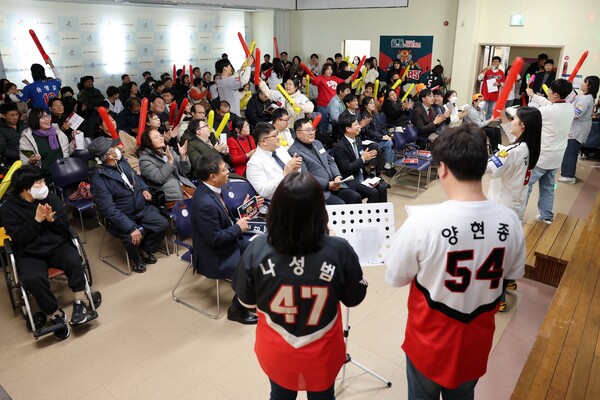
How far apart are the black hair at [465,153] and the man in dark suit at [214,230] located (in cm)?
178

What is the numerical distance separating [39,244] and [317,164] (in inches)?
93.5

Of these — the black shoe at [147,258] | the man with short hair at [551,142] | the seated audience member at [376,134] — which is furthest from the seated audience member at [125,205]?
the man with short hair at [551,142]

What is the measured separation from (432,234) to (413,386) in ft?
2.50

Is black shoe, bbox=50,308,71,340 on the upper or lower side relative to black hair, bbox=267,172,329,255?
lower

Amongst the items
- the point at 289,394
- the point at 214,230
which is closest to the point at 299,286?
the point at 289,394

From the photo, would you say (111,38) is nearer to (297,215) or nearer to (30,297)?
(30,297)

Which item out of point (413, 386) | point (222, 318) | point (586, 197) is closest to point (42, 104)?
point (222, 318)

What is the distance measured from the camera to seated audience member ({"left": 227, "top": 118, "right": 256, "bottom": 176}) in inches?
180

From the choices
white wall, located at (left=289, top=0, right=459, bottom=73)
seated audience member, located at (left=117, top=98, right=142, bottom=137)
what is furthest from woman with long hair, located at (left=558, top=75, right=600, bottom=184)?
seated audience member, located at (left=117, top=98, right=142, bottom=137)

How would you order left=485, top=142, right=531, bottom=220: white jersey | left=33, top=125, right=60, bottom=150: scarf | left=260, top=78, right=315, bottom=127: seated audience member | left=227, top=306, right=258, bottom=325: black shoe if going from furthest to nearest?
left=260, top=78, right=315, bottom=127: seated audience member < left=33, top=125, right=60, bottom=150: scarf < left=227, top=306, right=258, bottom=325: black shoe < left=485, top=142, right=531, bottom=220: white jersey

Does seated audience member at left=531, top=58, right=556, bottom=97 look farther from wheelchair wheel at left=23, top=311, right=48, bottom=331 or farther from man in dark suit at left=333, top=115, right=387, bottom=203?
wheelchair wheel at left=23, top=311, right=48, bottom=331

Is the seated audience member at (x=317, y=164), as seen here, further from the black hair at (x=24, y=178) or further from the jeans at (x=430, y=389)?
the jeans at (x=430, y=389)

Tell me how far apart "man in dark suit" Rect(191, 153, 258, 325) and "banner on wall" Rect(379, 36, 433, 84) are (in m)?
7.60

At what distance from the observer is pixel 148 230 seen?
375 centimetres
